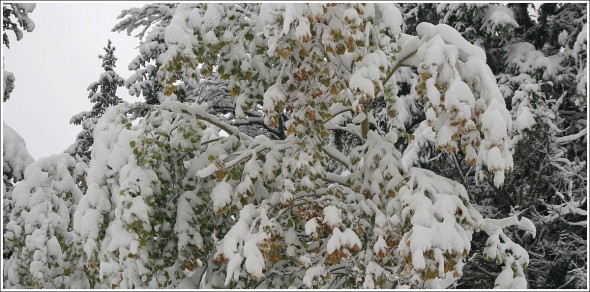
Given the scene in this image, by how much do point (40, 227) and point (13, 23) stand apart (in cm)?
278

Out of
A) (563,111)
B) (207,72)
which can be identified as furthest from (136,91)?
(563,111)

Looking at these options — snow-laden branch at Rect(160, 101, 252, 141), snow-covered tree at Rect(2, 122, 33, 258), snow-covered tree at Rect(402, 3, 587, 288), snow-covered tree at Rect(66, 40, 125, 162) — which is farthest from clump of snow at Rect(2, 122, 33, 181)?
snow-covered tree at Rect(66, 40, 125, 162)

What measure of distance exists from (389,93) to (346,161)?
78cm

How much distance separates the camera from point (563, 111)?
28.7ft

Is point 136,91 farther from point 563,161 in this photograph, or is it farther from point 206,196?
point 563,161

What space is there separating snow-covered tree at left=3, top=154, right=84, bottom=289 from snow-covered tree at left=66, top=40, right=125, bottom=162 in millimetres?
7203

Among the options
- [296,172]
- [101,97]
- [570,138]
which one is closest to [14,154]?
[296,172]

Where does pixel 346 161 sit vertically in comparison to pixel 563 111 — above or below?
above

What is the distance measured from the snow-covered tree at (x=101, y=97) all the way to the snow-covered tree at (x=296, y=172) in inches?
336

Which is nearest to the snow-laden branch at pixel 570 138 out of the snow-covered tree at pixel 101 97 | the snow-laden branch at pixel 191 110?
the snow-laden branch at pixel 191 110

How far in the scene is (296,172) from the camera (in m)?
4.57

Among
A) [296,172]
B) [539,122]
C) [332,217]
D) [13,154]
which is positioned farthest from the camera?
[539,122]

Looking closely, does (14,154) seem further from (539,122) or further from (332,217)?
(539,122)

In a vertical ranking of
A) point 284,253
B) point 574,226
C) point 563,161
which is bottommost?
point 574,226
